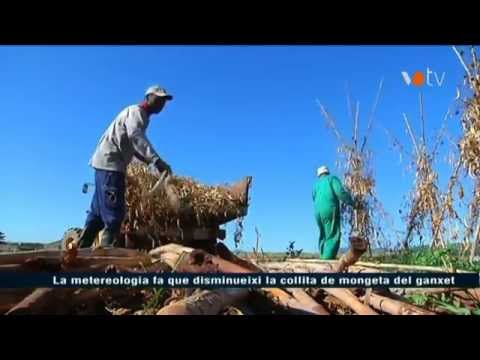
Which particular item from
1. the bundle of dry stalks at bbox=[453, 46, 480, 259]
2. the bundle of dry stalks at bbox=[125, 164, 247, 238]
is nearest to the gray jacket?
the bundle of dry stalks at bbox=[125, 164, 247, 238]

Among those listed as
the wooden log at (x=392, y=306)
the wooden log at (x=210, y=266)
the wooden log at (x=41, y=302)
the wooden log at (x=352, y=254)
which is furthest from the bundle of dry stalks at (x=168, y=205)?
the wooden log at (x=392, y=306)

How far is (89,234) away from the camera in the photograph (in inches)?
148

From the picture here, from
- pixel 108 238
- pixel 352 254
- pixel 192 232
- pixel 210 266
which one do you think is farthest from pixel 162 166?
pixel 352 254

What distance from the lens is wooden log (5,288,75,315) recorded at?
12.0 feet

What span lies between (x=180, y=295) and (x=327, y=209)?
1042mm

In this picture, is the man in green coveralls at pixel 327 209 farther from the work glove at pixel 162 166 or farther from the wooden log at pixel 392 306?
the work glove at pixel 162 166

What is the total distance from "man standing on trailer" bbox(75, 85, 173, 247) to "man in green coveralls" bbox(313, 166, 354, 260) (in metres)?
0.94

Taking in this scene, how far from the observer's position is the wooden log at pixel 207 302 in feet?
12.0

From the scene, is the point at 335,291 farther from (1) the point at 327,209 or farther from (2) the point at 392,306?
(1) the point at 327,209

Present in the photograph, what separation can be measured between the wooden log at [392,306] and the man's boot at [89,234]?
1682 mm
